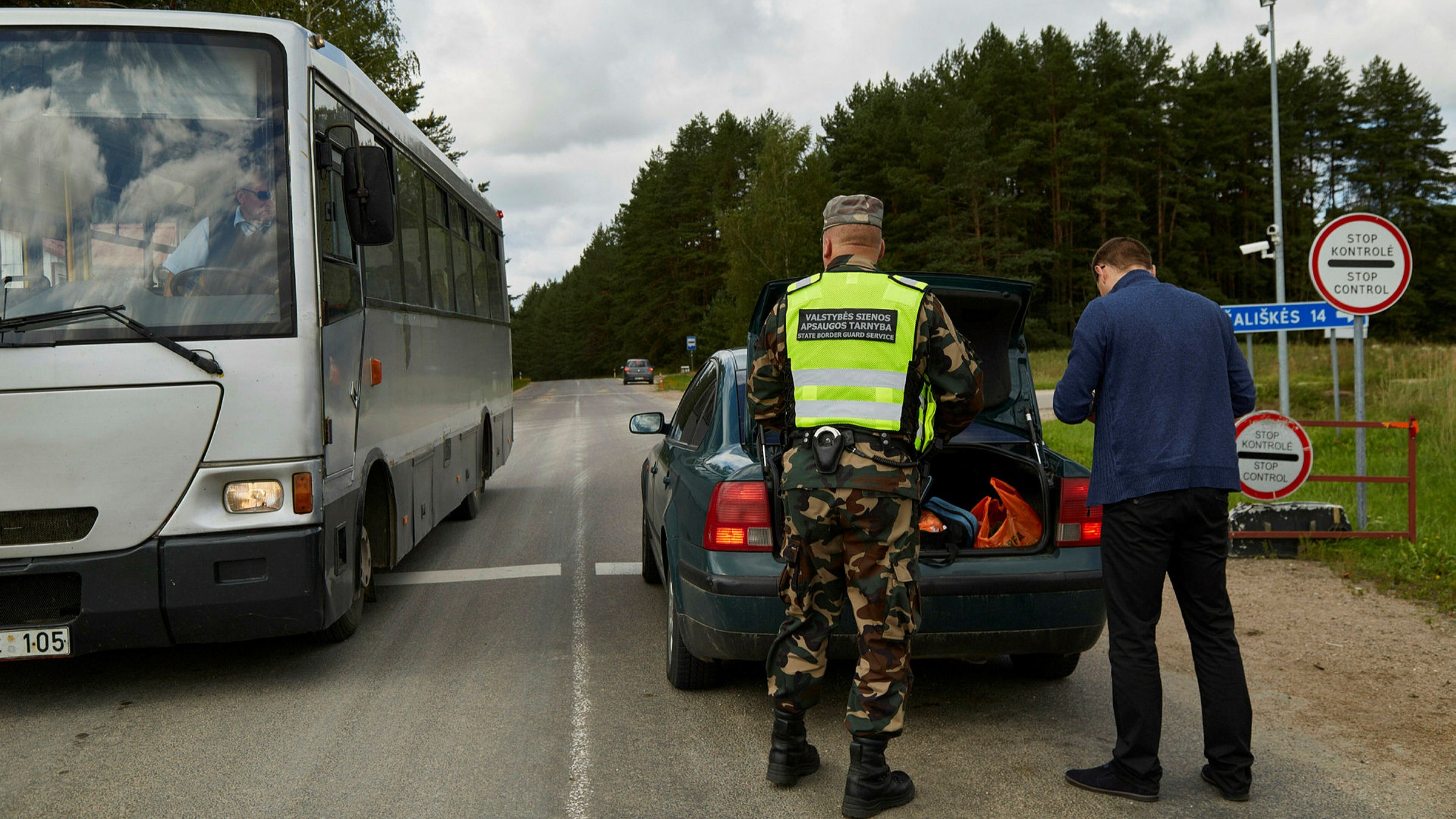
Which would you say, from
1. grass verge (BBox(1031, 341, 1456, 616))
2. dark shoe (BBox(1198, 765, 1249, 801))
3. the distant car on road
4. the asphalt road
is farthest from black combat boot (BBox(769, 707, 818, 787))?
the distant car on road

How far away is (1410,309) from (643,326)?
169 feet

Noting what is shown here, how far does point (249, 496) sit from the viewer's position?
472cm

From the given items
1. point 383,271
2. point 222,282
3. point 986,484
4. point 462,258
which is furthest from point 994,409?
point 462,258

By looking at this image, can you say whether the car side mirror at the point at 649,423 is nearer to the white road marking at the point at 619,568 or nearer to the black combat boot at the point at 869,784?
the white road marking at the point at 619,568

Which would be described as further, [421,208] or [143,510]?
[421,208]

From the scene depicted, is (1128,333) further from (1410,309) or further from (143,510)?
(1410,309)

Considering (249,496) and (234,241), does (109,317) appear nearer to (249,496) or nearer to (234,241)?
(234,241)

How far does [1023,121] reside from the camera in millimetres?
54344

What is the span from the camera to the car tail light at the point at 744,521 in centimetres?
420

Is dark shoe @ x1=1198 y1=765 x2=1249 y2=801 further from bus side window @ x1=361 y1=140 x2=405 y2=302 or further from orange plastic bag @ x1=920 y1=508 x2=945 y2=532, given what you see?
bus side window @ x1=361 y1=140 x2=405 y2=302

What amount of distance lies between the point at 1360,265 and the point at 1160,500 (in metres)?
5.49

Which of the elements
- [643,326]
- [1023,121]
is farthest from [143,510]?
[643,326]

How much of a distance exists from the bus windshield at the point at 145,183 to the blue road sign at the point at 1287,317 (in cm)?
725

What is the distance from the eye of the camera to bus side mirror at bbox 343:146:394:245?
514 centimetres
